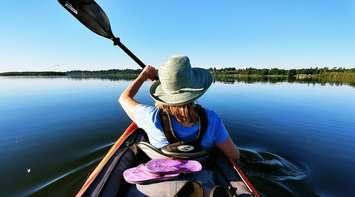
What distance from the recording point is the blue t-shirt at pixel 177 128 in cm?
299

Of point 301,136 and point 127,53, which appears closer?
point 127,53

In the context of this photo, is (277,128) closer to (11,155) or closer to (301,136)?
(301,136)

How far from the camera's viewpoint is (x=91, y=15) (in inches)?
198

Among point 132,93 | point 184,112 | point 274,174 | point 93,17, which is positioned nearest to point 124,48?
point 93,17

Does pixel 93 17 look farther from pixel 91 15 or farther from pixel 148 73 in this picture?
pixel 148 73

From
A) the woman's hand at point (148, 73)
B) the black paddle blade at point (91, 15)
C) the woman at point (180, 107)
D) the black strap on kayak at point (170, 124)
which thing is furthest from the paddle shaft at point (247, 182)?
the black paddle blade at point (91, 15)

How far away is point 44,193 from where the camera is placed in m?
5.57

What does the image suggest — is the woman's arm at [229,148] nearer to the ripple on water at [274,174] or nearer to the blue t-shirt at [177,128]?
the blue t-shirt at [177,128]

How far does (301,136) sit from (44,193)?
7970 millimetres

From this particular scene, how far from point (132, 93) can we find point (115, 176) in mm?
913

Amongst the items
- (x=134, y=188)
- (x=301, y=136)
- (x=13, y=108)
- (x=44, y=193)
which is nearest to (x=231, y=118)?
(x=301, y=136)

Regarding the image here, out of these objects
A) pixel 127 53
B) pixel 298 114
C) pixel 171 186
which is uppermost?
pixel 127 53

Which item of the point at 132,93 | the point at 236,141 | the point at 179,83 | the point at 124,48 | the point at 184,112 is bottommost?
the point at 236,141

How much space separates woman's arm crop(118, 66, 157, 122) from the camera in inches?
130
